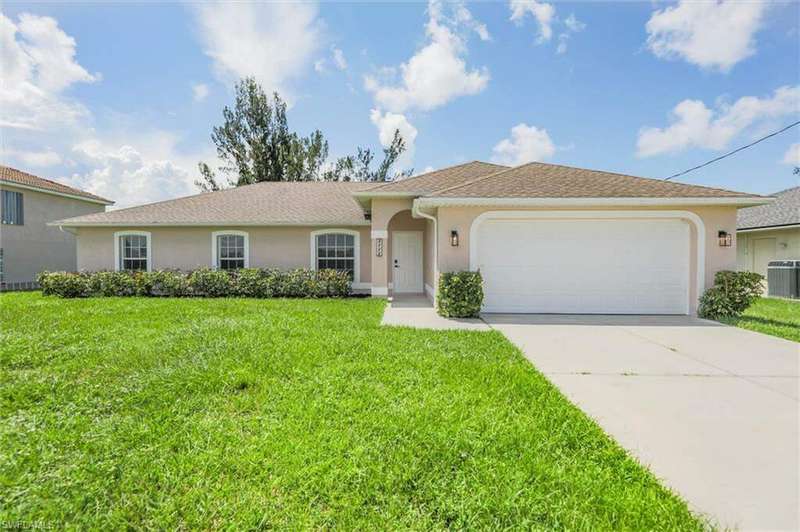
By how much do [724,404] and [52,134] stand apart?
1446cm

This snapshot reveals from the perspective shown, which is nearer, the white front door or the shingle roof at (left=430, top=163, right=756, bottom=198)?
the shingle roof at (left=430, top=163, right=756, bottom=198)

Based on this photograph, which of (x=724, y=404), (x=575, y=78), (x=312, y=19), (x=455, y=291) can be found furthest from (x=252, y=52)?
(x=724, y=404)

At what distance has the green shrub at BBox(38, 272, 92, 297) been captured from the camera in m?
12.6

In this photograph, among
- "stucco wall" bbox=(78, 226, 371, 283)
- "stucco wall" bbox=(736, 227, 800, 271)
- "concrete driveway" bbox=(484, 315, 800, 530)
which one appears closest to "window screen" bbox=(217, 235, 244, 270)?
"stucco wall" bbox=(78, 226, 371, 283)

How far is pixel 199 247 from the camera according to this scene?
13734 millimetres

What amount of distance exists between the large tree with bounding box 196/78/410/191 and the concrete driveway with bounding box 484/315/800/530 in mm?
24226

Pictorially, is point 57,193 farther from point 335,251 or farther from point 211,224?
point 335,251

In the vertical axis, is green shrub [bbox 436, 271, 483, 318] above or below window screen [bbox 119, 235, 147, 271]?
below

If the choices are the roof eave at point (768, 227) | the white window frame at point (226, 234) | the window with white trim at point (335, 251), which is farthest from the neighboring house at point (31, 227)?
the roof eave at point (768, 227)

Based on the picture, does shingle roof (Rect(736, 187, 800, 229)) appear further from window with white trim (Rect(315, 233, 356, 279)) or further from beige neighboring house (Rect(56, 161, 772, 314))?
window with white trim (Rect(315, 233, 356, 279))

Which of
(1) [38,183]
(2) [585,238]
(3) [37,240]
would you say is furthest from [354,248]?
(1) [38,183]

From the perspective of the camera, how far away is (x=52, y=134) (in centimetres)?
959

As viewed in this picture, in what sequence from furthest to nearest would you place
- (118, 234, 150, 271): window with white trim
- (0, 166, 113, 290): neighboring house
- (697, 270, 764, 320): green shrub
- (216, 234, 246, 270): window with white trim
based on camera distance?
(0, 166, 113, 290): neighboring house < (118, 234, 150, 271): window with white trim < (216, 234, 246, 270): window with white trim < (697, 270, 764, 320): green shrub

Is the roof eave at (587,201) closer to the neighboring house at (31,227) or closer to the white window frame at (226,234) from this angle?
the white window frame at (226,234)
